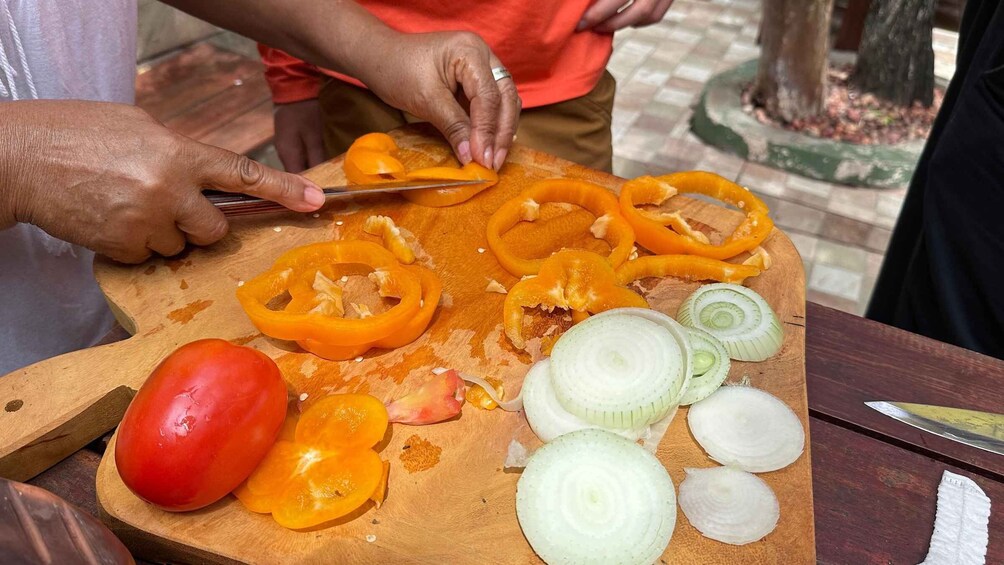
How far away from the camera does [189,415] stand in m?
1.18

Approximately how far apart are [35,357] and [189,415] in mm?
852

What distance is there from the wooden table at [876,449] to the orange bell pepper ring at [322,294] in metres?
0.44

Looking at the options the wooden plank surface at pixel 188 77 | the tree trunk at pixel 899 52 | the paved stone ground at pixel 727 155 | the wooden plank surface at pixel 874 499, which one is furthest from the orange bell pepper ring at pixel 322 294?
the tree trunk at pixel 899 52

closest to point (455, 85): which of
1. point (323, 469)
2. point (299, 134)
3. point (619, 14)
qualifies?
point (619, 14)

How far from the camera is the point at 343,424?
1.36 m

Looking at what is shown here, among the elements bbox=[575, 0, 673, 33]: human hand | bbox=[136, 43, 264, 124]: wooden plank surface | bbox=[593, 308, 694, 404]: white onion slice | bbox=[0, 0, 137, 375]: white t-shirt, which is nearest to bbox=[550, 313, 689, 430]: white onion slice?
bbox=[593, 308, 694, 404]: white onion slice

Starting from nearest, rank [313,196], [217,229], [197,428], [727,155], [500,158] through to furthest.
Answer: [197,428] → [217,229] → [313,196] → [500,158] → [727,155]

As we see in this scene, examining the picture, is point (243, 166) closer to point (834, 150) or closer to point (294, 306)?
point (294, 306)

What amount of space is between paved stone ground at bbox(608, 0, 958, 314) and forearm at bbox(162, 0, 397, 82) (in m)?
2.80

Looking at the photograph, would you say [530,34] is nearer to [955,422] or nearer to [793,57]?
[955,422]

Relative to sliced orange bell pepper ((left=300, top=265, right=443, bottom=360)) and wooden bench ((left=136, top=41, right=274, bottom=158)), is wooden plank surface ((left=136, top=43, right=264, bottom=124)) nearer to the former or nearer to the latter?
wooden bench ((left=136, top=41, right=274, bottom=158))

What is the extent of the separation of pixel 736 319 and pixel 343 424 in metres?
0.87

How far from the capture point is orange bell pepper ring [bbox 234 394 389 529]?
4.05 feet

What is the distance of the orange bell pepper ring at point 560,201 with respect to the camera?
1.76 meters
